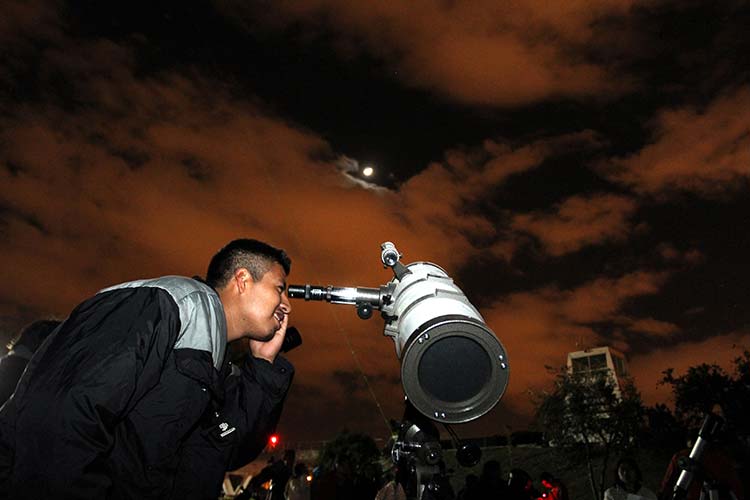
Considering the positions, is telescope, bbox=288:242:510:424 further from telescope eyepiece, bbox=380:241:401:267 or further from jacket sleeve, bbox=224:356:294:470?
jacket sleeve, bbox=224:356:294:470

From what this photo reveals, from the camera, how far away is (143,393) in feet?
7.39

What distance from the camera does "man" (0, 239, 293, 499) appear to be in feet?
6.29

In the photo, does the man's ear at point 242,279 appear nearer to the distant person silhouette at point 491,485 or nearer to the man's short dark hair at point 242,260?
the man's short dark hair at point 242,260

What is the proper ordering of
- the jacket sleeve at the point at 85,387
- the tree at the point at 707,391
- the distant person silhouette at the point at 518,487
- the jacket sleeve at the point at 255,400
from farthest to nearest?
1. the tree at the point at 707,391
2. the distant person silhouette at the point at 518,487
3. the jacket sleeve at the point at 255,400
4. the jacket sleeve at the point at 85,387

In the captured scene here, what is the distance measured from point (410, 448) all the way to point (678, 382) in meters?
47.6

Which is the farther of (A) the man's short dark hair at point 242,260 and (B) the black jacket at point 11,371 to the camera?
(B) the black jacket at point 11,371

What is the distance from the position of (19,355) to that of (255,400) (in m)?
2.34

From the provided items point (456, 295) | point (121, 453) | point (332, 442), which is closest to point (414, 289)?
point (456, 295)

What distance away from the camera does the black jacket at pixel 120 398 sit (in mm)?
1907

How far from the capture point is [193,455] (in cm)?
330

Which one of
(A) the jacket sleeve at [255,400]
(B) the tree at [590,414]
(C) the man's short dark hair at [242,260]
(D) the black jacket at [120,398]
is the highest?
(B) the tree at [590,414]

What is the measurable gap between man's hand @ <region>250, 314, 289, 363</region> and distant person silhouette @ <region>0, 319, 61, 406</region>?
1806 millimetres

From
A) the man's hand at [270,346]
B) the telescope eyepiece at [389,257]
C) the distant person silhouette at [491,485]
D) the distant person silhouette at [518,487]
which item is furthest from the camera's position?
the distant person silhouette at [518,487]

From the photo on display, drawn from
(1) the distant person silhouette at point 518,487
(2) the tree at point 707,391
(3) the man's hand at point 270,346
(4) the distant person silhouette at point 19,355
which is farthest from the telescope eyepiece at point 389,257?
(2) the tree at point 707,391
